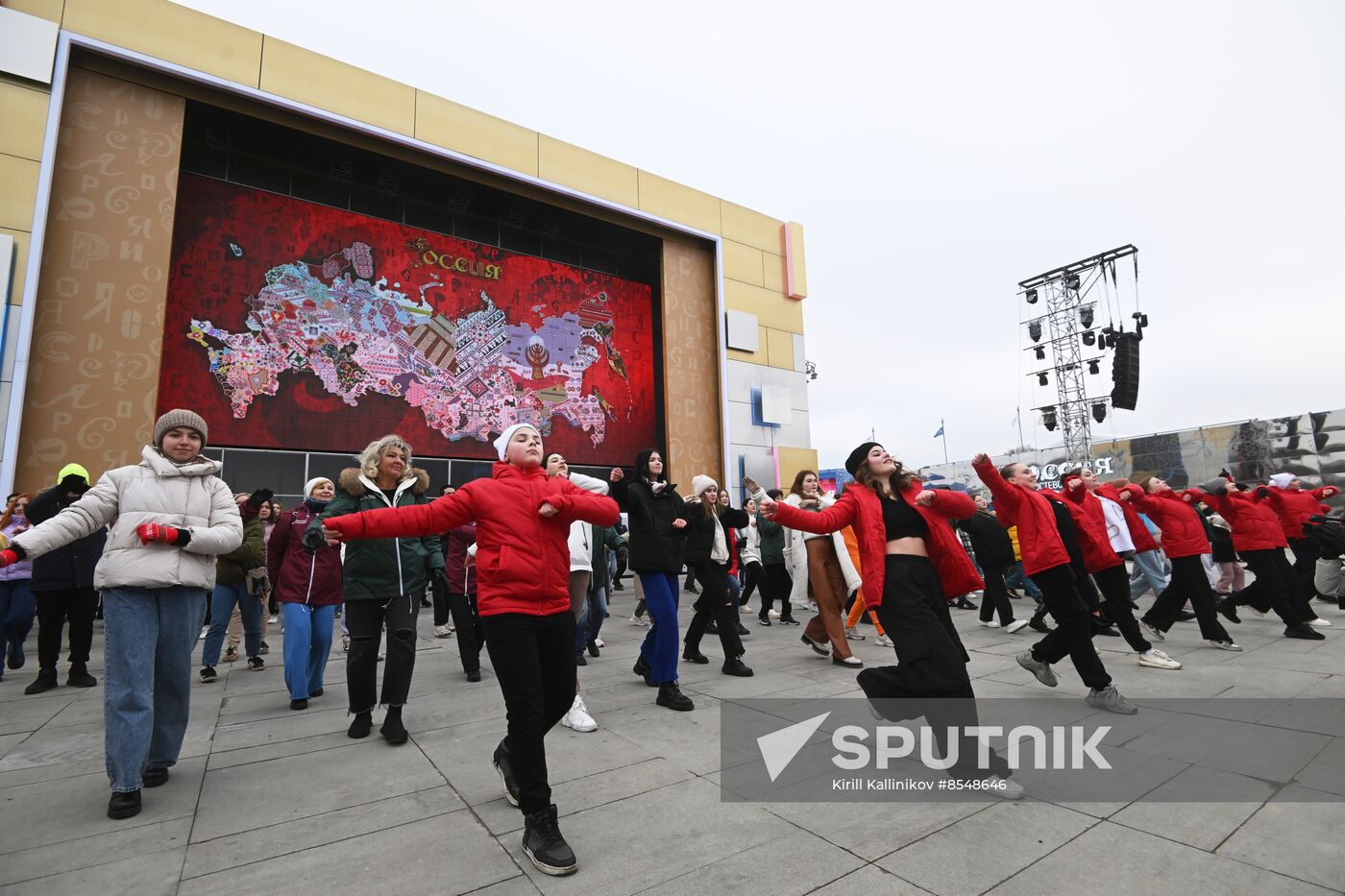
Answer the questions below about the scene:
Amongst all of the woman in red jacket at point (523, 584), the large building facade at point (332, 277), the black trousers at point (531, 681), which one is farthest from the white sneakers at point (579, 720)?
the large building facade at point (332, 277)

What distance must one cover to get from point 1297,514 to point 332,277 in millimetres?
17084

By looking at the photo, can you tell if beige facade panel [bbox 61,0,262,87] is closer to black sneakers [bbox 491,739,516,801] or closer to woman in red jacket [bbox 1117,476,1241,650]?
→ black sneakers [bbox 491,739,516,801]

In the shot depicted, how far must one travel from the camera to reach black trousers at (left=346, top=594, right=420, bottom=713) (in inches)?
174

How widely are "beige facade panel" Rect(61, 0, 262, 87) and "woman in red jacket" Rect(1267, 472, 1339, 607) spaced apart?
60.8 feet

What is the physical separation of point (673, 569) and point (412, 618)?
1992mm

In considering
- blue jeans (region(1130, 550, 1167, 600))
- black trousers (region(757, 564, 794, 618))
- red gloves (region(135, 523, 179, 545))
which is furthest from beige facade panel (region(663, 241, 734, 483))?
red gloves (region(135, 523, 179, 545))

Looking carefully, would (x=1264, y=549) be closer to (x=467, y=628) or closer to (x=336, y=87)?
(x=467, y=628)

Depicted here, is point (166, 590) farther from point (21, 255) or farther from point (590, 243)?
point (590, 243)

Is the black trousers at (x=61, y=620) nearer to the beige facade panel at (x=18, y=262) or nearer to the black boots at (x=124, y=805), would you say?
the black boots at (x=124, y=805)

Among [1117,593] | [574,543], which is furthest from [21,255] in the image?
[1117,593]

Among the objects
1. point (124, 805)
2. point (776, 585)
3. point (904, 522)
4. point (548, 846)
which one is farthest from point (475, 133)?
point (548, 846)

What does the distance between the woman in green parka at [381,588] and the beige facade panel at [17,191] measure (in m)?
10.6

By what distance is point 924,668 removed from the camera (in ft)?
11.1

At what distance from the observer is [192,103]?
12922mm
